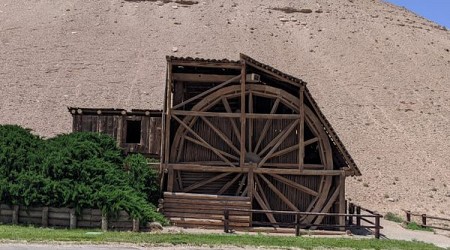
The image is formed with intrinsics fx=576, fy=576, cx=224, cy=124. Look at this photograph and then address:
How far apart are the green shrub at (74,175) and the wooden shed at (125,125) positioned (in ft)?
5.64

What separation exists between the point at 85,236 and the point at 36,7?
5879 centimetres

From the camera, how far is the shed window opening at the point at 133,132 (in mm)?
24859

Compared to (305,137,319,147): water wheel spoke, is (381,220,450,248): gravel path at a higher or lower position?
lower

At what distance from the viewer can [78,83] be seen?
164 ft

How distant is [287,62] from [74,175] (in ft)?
133

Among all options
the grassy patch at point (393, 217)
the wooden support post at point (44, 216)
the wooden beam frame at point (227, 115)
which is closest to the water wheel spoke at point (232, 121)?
the wooden beam frame at point (227, 115)

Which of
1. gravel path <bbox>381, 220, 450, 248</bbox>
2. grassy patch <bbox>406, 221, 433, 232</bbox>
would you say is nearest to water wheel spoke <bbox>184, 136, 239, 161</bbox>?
gravel path <bbox>381, 220, 450, 248</bbox>

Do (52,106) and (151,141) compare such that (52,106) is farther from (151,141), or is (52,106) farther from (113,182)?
(113,182)

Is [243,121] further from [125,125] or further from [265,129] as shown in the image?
[125,125]

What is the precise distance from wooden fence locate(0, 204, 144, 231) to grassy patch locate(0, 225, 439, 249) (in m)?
0.97

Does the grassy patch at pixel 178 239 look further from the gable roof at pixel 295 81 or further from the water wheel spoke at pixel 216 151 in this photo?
the water wheel spoke at pixel 216 151

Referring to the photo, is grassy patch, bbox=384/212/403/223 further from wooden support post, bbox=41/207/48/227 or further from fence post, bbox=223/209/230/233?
wooden support post, bbox=41/207/48/227

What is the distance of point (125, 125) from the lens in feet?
80.1

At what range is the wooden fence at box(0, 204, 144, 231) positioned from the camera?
19219mm
